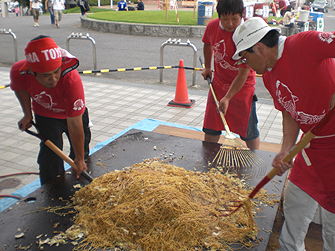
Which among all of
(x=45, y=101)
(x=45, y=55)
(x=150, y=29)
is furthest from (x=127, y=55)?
(x=45, y=55)

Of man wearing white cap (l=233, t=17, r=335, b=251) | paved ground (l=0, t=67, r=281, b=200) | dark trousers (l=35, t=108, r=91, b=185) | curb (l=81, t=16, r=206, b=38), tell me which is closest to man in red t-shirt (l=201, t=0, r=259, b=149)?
man wearing white cap (l=233, t=17, r=335, b=251)

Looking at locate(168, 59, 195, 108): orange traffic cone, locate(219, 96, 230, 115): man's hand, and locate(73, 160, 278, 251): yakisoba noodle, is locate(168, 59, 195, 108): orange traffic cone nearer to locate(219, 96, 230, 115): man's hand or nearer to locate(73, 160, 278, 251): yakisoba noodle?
locate(219, 96, 230, 115): man's hand

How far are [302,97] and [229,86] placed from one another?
4.69 feet

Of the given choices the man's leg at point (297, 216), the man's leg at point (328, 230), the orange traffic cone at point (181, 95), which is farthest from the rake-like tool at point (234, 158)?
the orange traffic cone at point (181, 95)

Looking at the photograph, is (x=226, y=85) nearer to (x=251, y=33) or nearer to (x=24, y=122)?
(x=251, y=33)

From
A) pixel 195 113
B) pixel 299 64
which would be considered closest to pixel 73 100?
pixel 299 64

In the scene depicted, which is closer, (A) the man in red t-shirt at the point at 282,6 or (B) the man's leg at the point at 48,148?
(B) the man's leg at the point at 48,148

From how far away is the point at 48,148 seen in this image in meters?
2.80

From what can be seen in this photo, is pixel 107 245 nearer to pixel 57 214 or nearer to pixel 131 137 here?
pixel 57 214

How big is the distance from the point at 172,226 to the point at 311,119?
1.09 m

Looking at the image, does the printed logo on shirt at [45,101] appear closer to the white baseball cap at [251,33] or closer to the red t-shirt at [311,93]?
the white baseball cap at [251,33]

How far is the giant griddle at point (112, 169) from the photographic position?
1.96m

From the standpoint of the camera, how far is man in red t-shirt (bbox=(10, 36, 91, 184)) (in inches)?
80.8

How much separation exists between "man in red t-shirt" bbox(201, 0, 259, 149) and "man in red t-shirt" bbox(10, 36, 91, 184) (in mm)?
1458
